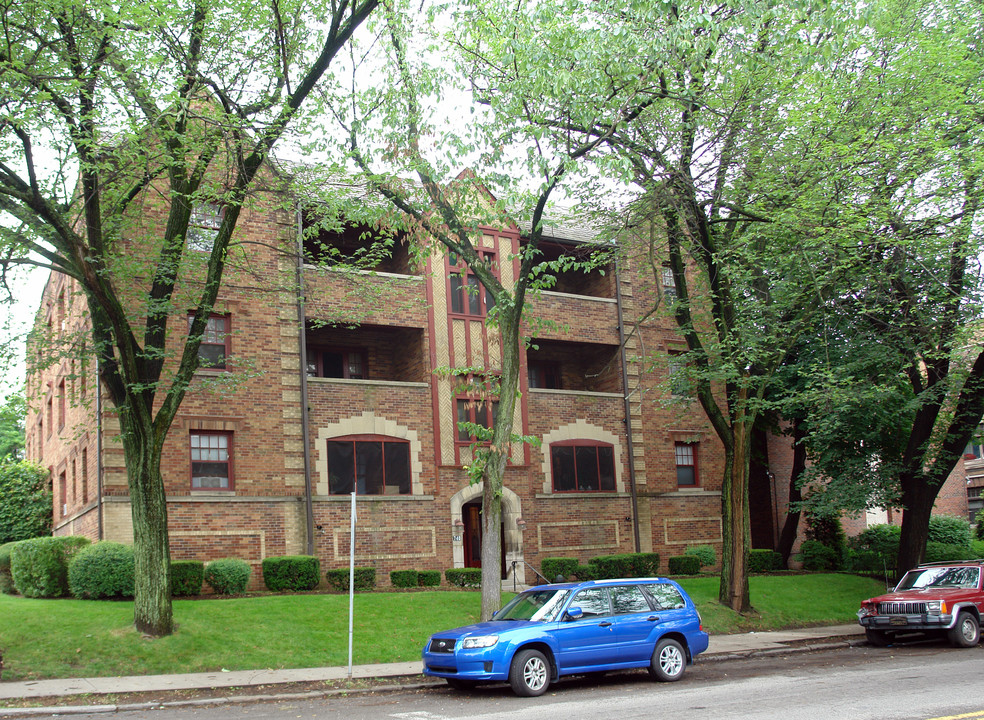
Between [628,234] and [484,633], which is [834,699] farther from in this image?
[628,234]

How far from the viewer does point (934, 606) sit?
634 inches

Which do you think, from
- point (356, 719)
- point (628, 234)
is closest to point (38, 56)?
point (356, 719)

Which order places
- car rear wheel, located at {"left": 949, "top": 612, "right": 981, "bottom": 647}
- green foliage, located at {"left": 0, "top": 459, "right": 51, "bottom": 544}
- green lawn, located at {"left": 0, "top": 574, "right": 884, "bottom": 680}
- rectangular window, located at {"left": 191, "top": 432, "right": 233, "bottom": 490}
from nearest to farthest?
green lawn, located at {"left": 0, "top": 574, "right": 884, "bottom": 680} < car rear wheel, located at {"left": 949, "top": 612, "right": 981, "bottom": 647} < rectangular window, located at {"left": 191, "top": 432, "right": 233, "bottom": 490} < green foliage, located at {"left": 0, "top": 459, "right": 51, "bottom": 544}

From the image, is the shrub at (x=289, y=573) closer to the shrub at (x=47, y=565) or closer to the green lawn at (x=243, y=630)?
the green lawn at (x=243, y=630)

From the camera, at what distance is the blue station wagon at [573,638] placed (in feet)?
38.8

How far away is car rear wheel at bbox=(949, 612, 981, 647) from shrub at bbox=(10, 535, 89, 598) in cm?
1725

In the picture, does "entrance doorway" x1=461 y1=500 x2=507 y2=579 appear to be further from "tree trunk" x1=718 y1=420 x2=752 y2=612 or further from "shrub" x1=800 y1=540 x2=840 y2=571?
"shrub" x1=800 y1=540 x2=840 y2=571

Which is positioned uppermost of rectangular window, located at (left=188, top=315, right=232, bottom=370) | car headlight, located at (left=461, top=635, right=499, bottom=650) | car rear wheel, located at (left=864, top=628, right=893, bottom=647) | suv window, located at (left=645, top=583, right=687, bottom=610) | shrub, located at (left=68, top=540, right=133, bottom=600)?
rectangular window, located at (left=188, top=315, right=232, bottom=370)

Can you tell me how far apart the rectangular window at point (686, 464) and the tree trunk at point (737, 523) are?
8.68 m

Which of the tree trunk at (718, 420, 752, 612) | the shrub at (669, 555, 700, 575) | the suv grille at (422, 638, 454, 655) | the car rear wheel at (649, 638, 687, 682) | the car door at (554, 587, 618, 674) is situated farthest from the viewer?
the shrub at (669, 555, 700, 575)

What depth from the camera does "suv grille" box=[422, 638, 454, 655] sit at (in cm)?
1219

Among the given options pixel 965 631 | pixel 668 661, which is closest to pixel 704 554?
pixel 965 631

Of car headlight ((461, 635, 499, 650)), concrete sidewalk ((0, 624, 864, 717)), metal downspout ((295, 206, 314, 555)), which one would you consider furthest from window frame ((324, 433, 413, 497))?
car headlight ((461, 635, 499, 650))

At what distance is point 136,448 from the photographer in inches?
599
